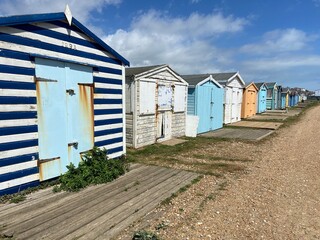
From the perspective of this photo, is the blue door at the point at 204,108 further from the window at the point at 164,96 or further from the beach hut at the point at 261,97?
the beach hut at the point at 261,97

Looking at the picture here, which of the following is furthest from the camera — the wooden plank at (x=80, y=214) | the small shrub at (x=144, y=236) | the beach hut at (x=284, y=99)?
the beach hut at (x=284, y=99)

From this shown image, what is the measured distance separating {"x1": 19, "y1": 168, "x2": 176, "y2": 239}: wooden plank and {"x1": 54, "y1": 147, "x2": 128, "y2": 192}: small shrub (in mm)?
674

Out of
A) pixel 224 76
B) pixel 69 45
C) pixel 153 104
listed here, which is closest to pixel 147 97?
pixel 153 104

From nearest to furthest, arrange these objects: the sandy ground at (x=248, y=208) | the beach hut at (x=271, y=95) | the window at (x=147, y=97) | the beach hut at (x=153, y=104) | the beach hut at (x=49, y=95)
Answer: the sandy ground at (x=248, y=208) → the beach hut at (x=49, y=95) → the beach hut at (x=153, y=104) → the window at (x=147, y=97) → the beach hut at (x=271, y=95)

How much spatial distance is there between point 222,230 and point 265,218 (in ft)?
2.97

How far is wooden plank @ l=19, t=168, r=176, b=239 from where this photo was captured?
11.0 ft

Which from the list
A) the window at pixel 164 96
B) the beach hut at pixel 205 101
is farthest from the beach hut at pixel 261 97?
the window at pixel 164 96

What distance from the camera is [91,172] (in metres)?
5.48

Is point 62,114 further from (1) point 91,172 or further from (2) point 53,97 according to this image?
(1) point 91,172

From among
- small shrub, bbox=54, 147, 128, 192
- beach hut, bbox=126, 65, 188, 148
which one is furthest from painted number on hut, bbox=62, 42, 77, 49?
beach hut, bbox=126, 65, 188, 148

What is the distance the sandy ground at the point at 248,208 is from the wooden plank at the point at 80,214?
0.73 meters

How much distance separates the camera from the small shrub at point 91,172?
5.02m

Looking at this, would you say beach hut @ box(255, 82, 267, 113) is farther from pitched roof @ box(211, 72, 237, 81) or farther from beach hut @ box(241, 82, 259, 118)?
pitched roof @ box(211, 72, 237, 81)

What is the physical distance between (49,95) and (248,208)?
14.6ft
